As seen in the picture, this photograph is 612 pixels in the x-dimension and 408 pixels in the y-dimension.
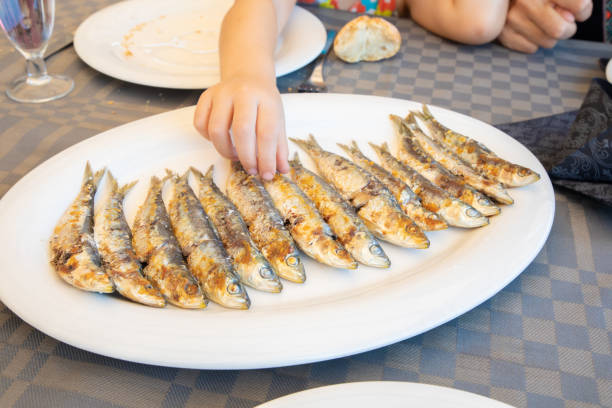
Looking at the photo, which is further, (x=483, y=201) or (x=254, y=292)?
(x=483, y=201)

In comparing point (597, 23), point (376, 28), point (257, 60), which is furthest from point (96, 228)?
point (597, 23)

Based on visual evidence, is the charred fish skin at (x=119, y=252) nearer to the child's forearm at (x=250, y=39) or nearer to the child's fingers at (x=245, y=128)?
the child's fingers at (x=245, y=128)

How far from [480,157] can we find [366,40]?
83 centimetres

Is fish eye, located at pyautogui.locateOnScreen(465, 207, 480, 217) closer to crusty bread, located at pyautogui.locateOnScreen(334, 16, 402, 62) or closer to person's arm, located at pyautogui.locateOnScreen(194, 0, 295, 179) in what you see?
person's arm, located at pyautogui.locateOnScreen(194, 0, 295, 179)

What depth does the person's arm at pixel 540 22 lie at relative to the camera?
1.77 metres

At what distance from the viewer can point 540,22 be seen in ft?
5.94

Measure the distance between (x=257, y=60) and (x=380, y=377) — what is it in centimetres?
93

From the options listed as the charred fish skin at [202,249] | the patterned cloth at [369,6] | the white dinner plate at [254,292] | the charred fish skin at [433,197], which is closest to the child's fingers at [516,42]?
the patterned cloth at [369,6]

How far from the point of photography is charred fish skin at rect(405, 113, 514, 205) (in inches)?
43.2

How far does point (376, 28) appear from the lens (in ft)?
5.93

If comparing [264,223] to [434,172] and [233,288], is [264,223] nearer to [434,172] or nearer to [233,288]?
[233,288]

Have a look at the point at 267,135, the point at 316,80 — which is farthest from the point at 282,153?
the point at 316,80

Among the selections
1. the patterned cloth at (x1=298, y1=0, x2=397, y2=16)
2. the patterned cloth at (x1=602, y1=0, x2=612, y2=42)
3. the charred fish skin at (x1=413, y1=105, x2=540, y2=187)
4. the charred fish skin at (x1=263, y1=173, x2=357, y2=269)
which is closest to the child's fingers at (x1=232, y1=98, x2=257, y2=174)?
the charred fish skin at (x1=263, y1=173, x2=357, y2=269)

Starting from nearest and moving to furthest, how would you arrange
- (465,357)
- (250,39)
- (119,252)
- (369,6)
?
(465,357) → (119,252) → (250,39) → (369,6)
